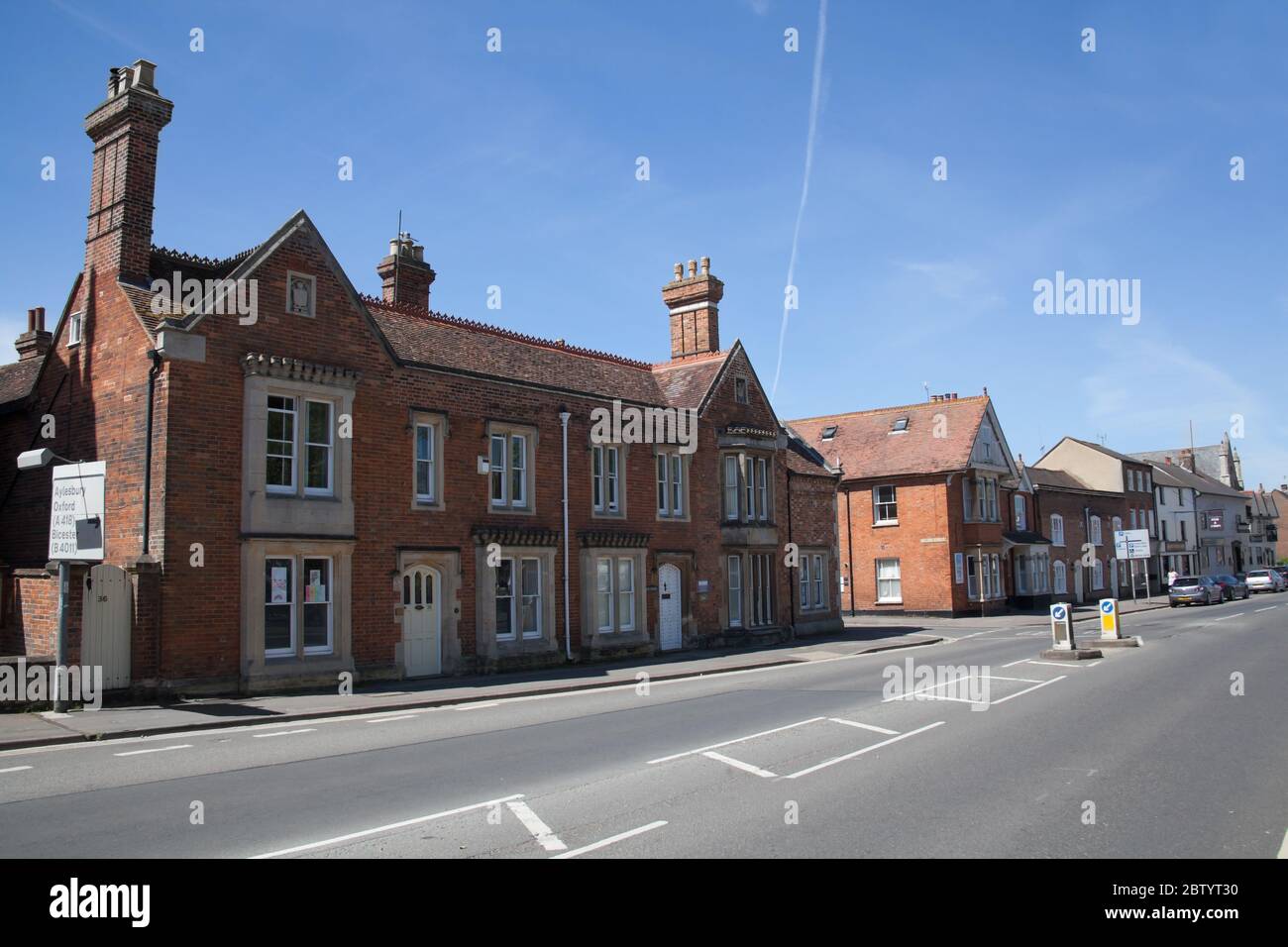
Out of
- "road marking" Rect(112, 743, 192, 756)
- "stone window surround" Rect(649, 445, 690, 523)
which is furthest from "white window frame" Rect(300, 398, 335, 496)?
"stone window surround" Rect(649, 445, 690, 523)

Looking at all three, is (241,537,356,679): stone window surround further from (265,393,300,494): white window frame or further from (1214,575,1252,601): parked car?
(1214,575,1252,601): parked car

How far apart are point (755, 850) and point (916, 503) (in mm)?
38707

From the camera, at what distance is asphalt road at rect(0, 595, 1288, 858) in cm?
716

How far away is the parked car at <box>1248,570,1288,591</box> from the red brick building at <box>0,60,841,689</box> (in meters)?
53.7

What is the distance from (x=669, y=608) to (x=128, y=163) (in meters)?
16.9

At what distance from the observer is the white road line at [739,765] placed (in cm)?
973

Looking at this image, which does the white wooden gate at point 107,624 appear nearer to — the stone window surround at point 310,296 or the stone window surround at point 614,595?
the stone window surround at point 310,296

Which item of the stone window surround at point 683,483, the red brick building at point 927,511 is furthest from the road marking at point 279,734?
the red brick building at point 927,511

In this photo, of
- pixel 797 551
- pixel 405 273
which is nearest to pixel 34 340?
pixel 405 273

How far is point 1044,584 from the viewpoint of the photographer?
5109 cm

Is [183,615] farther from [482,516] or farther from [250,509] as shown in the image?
[482,516]

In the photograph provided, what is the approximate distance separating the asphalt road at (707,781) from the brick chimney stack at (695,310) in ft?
56.3

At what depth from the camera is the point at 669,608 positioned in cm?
2702

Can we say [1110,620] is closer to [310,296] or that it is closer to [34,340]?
[310,296]
